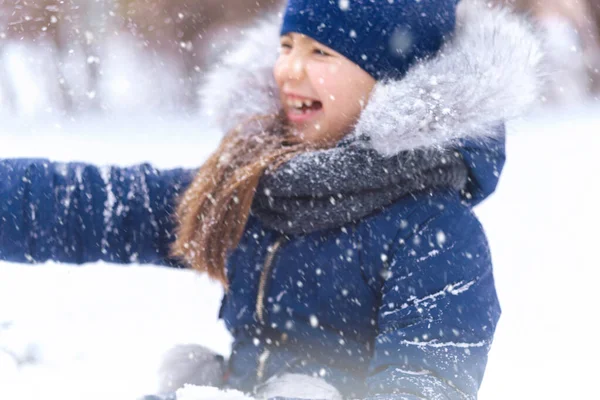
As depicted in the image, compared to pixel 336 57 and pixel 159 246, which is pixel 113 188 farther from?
pixel 336 57

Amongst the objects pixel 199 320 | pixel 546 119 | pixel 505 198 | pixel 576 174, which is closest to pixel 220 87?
pixel 199 320

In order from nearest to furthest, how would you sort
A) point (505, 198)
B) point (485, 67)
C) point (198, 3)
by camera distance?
point (485, 67) < point (505, 198) < point (198, 3)

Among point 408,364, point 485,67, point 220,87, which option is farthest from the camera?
point 220,87

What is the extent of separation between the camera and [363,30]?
126cm

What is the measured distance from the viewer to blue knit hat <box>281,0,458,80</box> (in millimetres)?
1250

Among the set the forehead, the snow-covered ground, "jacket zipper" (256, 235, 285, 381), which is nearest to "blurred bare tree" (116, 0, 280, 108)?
the snow-covered ground

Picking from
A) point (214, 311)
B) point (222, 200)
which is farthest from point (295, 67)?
point (214, 311)

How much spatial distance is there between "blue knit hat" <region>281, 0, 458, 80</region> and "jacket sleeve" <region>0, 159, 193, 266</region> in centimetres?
41

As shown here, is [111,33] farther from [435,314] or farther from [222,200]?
[435,314]

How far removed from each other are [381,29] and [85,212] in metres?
0.69

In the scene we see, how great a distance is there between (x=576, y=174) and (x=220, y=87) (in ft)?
9.56

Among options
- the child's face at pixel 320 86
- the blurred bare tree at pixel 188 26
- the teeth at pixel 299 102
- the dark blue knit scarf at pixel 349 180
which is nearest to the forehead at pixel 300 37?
the child's face at pixel 320 86

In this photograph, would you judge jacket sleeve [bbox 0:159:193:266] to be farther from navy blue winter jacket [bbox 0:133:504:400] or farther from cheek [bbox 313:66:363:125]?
cheek [bbox 313:66:363:125]

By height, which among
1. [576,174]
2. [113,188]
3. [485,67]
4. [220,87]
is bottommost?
[576,174]
